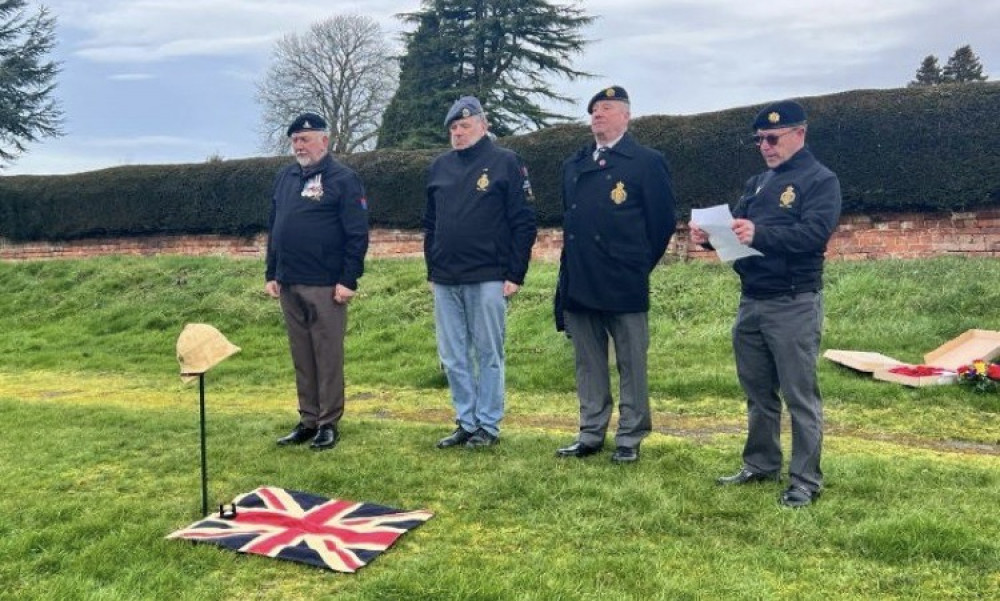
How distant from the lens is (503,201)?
4969 mm

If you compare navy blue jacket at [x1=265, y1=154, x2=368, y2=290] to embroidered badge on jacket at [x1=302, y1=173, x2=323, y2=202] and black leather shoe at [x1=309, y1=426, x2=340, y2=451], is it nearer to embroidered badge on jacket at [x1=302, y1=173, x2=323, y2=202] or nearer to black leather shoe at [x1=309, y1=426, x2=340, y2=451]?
embroidered badge on jacket at [x1=302, y1=173, x2=323, y2=202]

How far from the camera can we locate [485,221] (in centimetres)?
492

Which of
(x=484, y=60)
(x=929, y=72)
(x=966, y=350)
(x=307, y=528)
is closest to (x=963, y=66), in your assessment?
(x=929, y=72)

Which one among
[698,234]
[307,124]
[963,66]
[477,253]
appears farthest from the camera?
[963,66]

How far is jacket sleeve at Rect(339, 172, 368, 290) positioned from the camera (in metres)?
5.19

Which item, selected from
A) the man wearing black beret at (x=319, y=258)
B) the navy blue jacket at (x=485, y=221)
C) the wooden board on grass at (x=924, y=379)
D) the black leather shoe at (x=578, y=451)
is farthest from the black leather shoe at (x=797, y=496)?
the wooden board on grass at (x=924, y=379)

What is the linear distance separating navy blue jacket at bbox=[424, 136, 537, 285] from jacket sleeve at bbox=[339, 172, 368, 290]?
0.53 meters

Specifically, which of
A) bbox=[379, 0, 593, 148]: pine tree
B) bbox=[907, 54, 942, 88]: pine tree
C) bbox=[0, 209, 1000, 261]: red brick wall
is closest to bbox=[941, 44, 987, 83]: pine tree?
bbox=[907, 54, 942, 88]: pine tree

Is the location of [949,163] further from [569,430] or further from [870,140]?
[569,430]

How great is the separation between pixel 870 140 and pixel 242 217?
12270 millimetres

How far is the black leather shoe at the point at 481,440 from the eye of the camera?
16.2 feet

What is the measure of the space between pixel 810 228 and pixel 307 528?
2554mm

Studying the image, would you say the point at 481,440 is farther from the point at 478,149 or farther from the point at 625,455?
the point at 478,149

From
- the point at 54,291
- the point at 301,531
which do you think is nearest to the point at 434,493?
the point at 301,531
